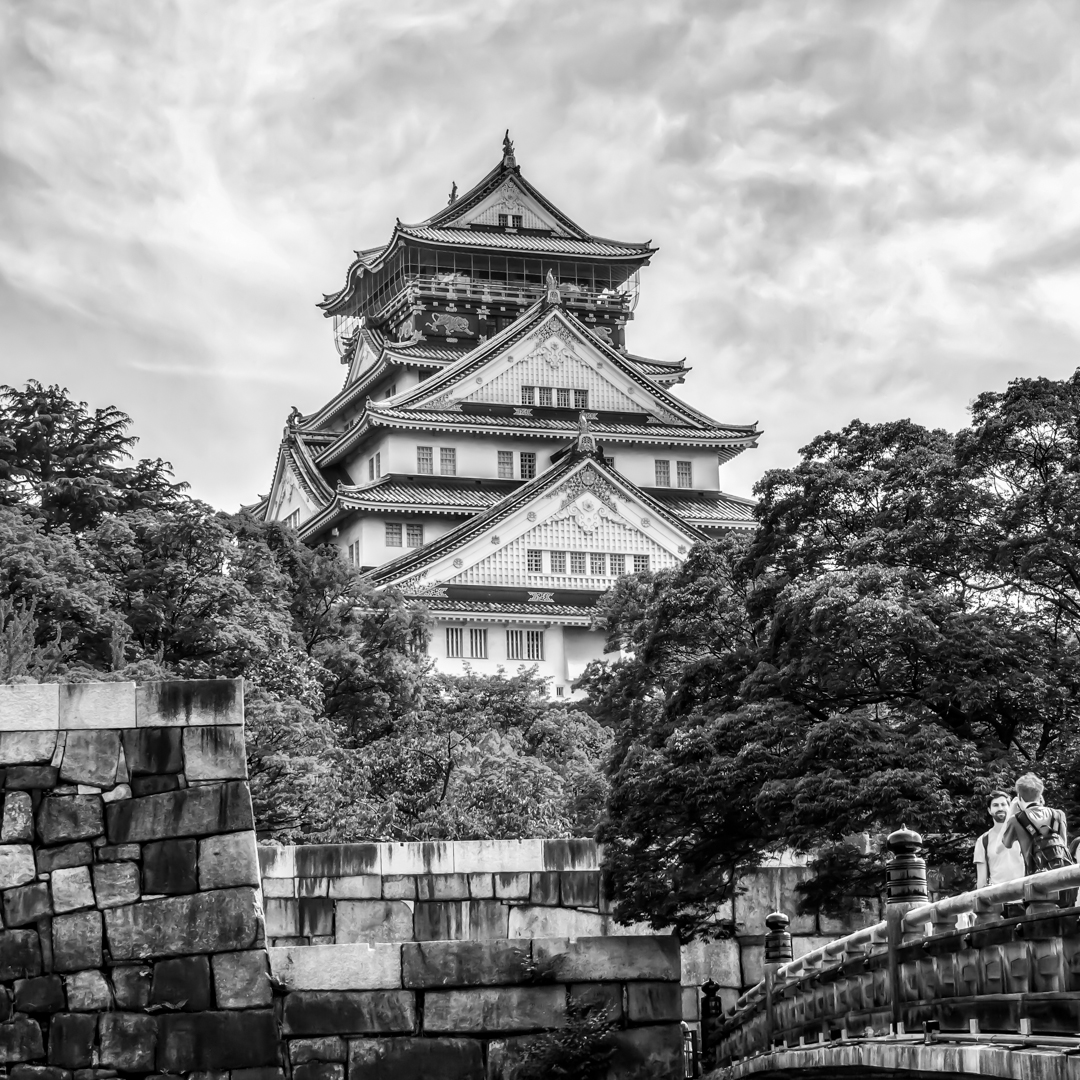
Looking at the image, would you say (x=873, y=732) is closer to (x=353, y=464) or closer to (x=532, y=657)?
(x=532, y=657)

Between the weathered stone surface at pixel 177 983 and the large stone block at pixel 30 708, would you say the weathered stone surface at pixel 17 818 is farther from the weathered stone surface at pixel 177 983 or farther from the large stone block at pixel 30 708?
the weathered stone surface at pixel 177 983

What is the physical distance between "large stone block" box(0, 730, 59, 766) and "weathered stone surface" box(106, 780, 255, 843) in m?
0.72

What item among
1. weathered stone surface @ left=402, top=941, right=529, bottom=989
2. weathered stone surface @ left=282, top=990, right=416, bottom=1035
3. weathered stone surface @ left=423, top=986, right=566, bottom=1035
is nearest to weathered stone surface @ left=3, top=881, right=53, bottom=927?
weathered stone surface @ left=282, top=990, right=416, bottom=1035

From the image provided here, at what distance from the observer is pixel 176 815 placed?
55.1 feet

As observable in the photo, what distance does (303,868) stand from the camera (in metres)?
22.4

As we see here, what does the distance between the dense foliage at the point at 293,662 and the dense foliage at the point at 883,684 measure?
8301 millimetres

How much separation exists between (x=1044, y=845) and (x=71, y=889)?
862 centimetres

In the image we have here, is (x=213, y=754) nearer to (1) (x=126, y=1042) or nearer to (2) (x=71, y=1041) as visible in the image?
(1) (x=126, y=1042)

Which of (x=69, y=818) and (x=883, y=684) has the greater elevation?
(x=883, y=684)

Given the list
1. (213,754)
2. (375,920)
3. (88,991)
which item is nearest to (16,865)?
(88,991)

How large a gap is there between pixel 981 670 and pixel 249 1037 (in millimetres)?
7680

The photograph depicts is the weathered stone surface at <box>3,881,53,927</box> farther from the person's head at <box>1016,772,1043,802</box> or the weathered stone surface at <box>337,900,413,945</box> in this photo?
the person's head at <box>1016,772,1043,802</box>

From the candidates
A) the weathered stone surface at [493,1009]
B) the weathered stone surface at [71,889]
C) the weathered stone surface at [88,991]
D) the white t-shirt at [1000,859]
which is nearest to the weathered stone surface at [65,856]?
the weathered stone surface at [71,889]

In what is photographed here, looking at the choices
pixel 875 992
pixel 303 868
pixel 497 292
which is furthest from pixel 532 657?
pixel 875 992
